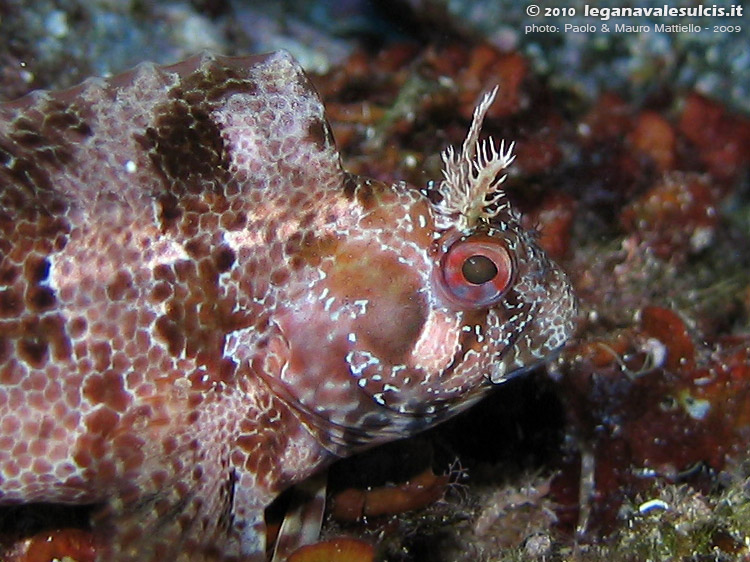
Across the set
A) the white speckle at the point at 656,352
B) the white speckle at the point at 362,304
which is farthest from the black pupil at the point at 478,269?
the white speckle at the point at 656,352

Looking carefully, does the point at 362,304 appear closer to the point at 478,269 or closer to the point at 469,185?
the point at 478,269

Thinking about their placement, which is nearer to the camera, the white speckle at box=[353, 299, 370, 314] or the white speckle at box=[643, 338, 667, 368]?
the white speckle at box=[353, 299, 370, 314]

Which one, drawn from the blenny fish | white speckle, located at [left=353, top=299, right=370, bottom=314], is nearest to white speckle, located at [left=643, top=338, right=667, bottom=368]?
the blenny fish

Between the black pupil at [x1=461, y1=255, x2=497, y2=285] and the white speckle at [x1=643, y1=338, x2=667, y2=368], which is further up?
the black pupil at [x1=461, y1=255, x2=497, y2=285]

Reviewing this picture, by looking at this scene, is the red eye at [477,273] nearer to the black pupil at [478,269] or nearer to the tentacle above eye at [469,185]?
the black pupil at [478,269]

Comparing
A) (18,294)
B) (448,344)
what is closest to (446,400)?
(448,344)

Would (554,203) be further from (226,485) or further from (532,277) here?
(226,485)

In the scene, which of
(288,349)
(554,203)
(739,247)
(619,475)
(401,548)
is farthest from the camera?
(739,247)

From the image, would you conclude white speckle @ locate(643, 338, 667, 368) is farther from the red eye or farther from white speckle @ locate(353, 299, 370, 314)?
white speckle @ locate(353, 299, 370, 314)
